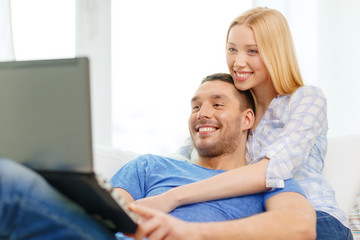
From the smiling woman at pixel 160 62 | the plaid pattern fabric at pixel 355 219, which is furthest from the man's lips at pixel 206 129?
the smiling woman at pixel 160 62

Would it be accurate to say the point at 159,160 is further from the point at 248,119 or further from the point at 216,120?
the point at 248,119

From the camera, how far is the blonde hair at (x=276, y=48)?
173 centimetres

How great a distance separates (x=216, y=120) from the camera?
1.71 meters

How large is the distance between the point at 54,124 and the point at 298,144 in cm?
96

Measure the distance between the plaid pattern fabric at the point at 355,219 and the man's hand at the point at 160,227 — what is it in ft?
2.83

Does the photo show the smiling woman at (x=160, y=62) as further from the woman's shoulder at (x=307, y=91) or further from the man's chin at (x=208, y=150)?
the woman's shoulder at (x=307, y=91)

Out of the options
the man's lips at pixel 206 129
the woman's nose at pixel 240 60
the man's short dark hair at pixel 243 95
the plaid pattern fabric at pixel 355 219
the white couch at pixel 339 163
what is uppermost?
the woman's nose at pixel 240 60

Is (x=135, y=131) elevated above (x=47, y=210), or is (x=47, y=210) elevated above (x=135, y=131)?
(x=47, y=210)

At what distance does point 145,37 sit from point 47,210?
1.92 meters

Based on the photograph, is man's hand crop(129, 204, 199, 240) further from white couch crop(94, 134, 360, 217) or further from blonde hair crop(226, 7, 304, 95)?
blonde hair crop(226, 7, 304, 95)

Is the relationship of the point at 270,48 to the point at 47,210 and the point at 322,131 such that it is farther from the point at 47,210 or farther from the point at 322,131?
the point at 47,210

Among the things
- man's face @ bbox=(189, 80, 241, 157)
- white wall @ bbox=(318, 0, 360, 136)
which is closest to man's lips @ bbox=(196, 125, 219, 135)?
man's face @ bbox=(189, 80, 241, 157)

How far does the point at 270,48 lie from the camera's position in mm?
1742

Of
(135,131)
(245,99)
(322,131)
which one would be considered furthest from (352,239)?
(135,131)
